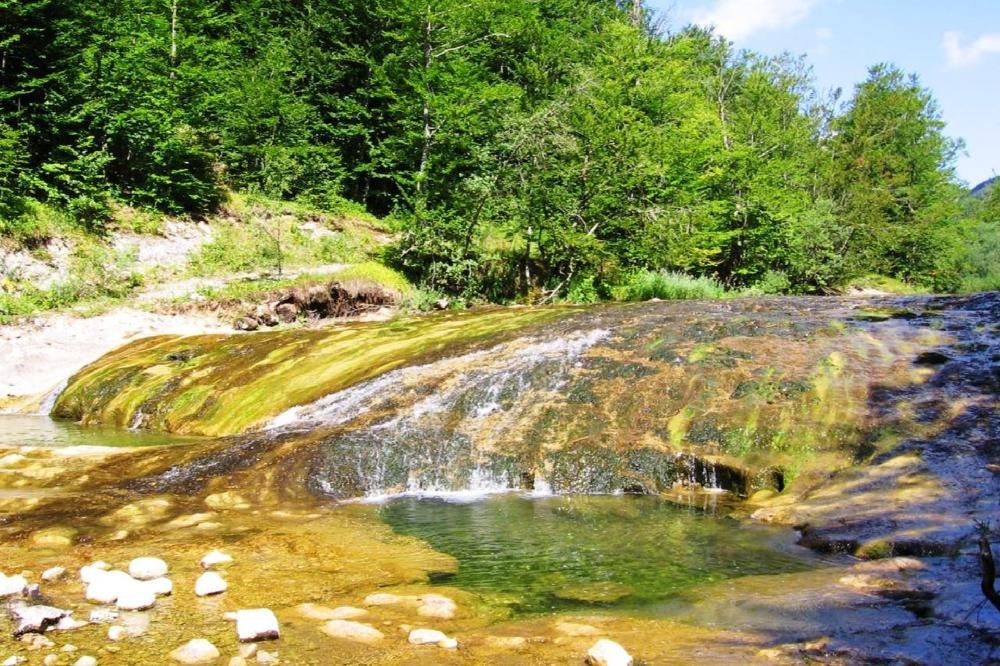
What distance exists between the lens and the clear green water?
462 cm

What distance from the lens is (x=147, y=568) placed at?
14.6ft

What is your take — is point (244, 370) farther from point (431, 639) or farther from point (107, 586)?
point (431, 639)

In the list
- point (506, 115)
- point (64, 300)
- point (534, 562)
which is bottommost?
point (534, 562)

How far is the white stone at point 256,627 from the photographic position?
3535mm

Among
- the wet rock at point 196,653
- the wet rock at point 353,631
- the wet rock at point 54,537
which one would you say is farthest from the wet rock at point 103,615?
the wet rock at point 54,537

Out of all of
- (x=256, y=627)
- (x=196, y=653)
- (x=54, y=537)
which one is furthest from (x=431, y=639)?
(x=54, y=537)

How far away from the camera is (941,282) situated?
3581cm

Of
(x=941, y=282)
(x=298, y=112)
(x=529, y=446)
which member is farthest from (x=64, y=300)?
(x=941, y=282)

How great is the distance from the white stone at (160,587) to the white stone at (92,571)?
0.29m

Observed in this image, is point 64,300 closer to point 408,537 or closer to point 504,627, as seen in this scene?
point 408,537

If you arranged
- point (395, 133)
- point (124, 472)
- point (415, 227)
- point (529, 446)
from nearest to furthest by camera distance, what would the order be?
point (124, 472) < point (529, 446) < point (415, 227) < point (395, 133)

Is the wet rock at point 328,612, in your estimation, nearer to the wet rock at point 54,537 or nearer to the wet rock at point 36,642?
the wet rock at point 36,642

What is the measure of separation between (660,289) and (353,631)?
16502 mm

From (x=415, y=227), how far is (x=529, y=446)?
40.9ft
